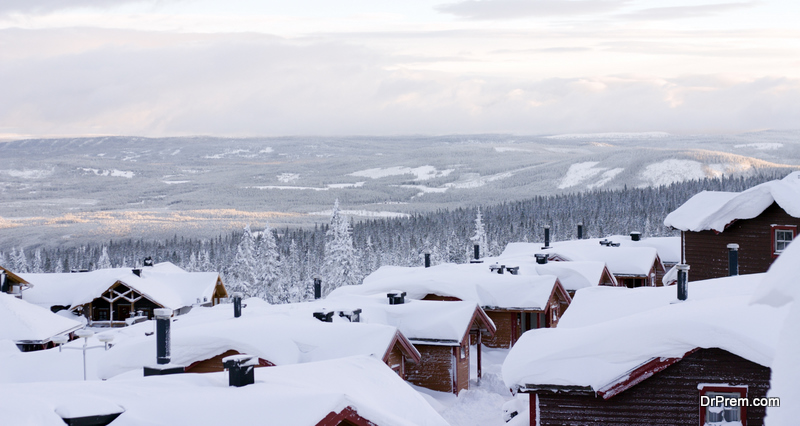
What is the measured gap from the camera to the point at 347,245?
213ft

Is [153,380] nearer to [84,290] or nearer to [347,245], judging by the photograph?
[84,290]

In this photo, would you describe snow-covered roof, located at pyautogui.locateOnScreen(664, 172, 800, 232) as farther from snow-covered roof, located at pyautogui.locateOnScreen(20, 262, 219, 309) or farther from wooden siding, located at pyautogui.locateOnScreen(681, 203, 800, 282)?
snow-covered roof, located at pyautogui.locateOnScreen(20, 262, 219, 309)

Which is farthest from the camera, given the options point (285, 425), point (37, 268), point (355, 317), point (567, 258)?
point (37, 268)

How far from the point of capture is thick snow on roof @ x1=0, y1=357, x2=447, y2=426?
825 cm

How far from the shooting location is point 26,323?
34375mm

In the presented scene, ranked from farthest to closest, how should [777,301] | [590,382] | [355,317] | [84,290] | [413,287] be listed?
[84,290]
[413,287]
[355,317]
[590,382]
[777,301]

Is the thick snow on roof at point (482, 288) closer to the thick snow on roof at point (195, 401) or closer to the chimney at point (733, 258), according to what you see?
the chimney at point (733, 258)

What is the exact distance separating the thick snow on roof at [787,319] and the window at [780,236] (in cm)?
2590

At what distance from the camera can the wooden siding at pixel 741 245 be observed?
25.7 meters

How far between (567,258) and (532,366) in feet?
95.0

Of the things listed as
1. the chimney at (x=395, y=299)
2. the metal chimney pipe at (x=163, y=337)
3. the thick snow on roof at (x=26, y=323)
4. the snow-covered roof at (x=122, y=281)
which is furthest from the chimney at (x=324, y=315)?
the snow-covered roof at (x=122, y=281)

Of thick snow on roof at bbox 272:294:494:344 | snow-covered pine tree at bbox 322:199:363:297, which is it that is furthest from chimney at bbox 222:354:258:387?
snow-covered pine tree at bbox 322:199:363:297

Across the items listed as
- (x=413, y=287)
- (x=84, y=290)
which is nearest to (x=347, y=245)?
(x=84, y=290)

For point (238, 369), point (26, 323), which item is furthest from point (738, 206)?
point (26, 323)
